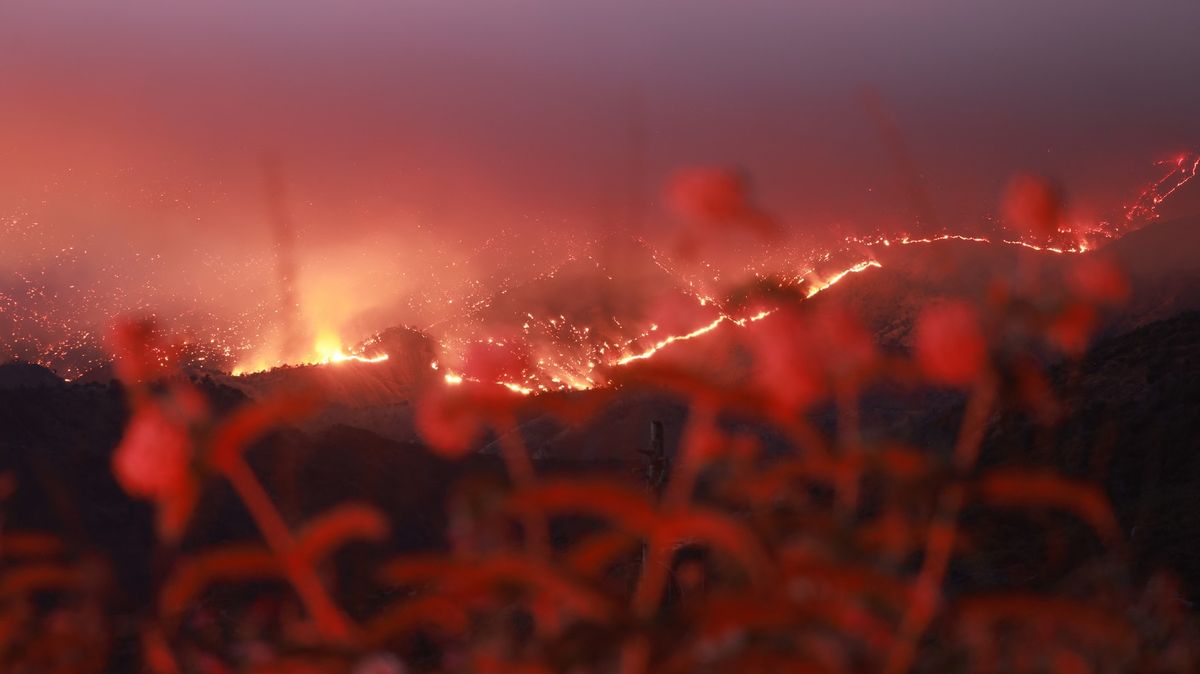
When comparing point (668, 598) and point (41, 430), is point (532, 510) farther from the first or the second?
point (41, 430)

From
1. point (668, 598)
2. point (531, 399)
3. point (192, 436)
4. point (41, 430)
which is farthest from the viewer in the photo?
point (41, 430)

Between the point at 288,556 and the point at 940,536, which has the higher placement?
the point at 288,556

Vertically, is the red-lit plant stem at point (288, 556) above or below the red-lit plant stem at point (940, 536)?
above

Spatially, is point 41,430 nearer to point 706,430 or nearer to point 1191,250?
point 706,430

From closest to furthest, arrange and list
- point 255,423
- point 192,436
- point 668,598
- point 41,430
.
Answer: point 255,423 → point 192,436 → point 668,598 → point 41,430

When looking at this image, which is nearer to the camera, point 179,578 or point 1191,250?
point 179,578

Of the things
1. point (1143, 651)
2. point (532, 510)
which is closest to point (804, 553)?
point (532, 510)

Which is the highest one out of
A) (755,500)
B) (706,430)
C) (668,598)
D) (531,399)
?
(531,399)

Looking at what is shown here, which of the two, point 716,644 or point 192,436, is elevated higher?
point 192,436

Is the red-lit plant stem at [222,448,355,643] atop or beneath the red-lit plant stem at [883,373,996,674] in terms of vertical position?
atop
